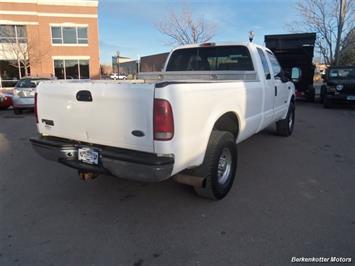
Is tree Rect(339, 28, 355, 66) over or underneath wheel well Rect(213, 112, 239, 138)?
over

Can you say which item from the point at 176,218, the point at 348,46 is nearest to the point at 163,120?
the point at 176,218

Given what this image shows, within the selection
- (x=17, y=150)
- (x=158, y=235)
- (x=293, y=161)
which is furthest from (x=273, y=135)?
(x=17, y=150)

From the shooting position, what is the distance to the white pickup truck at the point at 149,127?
9.38 feet

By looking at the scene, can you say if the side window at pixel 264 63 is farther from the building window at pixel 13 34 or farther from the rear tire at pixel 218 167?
the building window at pixel 13 34

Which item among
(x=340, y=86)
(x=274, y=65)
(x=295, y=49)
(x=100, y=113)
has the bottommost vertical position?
(x=100, y=113)

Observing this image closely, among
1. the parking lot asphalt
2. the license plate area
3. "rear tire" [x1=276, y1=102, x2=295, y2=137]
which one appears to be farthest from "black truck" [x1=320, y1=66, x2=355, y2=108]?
the license plate area

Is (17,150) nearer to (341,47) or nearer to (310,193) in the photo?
(310,193)

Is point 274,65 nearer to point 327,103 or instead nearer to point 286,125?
point 286,125

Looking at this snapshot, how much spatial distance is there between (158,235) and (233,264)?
0.83 metres

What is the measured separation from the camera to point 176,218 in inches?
138

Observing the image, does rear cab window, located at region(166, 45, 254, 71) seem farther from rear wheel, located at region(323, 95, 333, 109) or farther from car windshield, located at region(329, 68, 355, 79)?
car windshield, located at region(329, 68, 355, 79)

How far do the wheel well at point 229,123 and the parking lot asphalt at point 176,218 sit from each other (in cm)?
84

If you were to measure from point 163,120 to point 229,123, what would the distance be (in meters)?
1.66

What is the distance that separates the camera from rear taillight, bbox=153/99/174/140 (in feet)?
9.14
